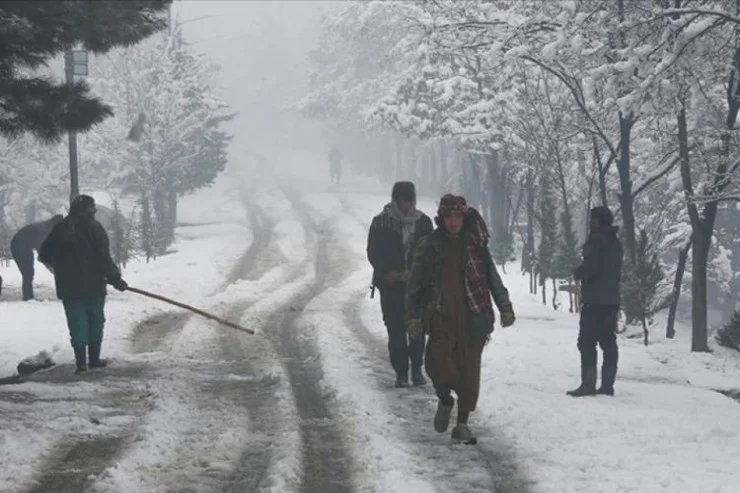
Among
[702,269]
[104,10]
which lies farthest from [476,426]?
[702,269]

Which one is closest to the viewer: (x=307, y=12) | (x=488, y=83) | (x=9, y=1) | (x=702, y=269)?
(x=9, y=1)

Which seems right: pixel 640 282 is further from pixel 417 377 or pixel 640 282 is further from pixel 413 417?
pixel 413 417

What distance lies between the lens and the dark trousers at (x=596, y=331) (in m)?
10.2

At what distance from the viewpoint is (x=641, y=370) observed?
42.6ft

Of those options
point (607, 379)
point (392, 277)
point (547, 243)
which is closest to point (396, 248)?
point (392, 277)

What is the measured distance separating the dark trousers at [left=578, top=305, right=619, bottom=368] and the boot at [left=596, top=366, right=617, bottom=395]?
96 millimetres

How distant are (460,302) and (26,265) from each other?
12.9 m

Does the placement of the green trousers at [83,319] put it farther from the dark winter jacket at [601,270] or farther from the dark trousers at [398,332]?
the dark winter jacket at [601,270]

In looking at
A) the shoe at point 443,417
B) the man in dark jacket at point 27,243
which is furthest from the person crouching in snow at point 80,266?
the man in dark jacket at point 27,243

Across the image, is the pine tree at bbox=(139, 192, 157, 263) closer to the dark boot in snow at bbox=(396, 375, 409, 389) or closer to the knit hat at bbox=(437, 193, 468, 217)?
Result: the dark boot in snow at bbox=(396, 375, 409, 389)

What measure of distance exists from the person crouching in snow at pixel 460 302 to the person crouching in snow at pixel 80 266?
15.0 feet

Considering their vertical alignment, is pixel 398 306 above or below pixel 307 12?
below

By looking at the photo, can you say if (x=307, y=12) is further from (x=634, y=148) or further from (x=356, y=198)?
(x=634, y=148)

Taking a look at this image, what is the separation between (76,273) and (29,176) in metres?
39.6
